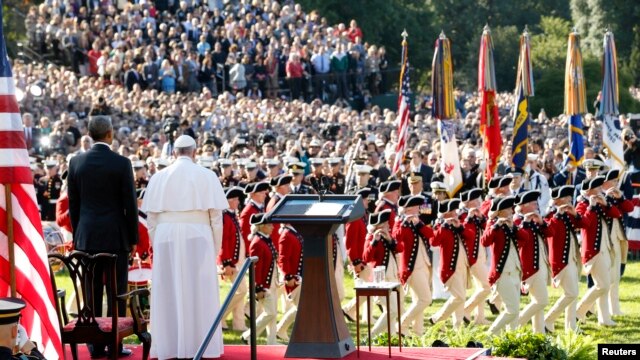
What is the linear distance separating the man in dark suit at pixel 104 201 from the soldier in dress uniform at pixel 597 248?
733 centimetres

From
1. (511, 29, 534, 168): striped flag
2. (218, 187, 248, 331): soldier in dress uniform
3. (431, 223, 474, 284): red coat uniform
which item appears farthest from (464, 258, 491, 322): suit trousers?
(511, 29, 534, 168): striped flag

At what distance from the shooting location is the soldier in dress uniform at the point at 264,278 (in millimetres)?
16188

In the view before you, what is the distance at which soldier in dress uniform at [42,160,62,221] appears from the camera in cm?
2292

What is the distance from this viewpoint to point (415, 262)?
662 inches

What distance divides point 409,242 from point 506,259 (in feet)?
3.66

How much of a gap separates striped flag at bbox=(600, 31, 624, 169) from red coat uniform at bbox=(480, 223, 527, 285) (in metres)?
8.94

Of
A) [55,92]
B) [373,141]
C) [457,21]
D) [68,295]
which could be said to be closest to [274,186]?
[68,295]

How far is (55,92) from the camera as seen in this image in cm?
3175

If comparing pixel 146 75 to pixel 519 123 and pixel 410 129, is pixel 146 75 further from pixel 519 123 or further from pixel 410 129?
pixel 519 123

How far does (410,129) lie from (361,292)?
23140mm

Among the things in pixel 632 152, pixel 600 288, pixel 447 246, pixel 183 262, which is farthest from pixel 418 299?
pixel 632 152

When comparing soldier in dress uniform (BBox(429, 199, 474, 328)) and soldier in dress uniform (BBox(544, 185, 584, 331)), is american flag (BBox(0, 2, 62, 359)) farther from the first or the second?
soldier in dress uniform (BBox(544, 185, 584, 331))

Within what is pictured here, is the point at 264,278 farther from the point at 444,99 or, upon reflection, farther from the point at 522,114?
the point at 522,114

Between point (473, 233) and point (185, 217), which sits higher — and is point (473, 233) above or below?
below
